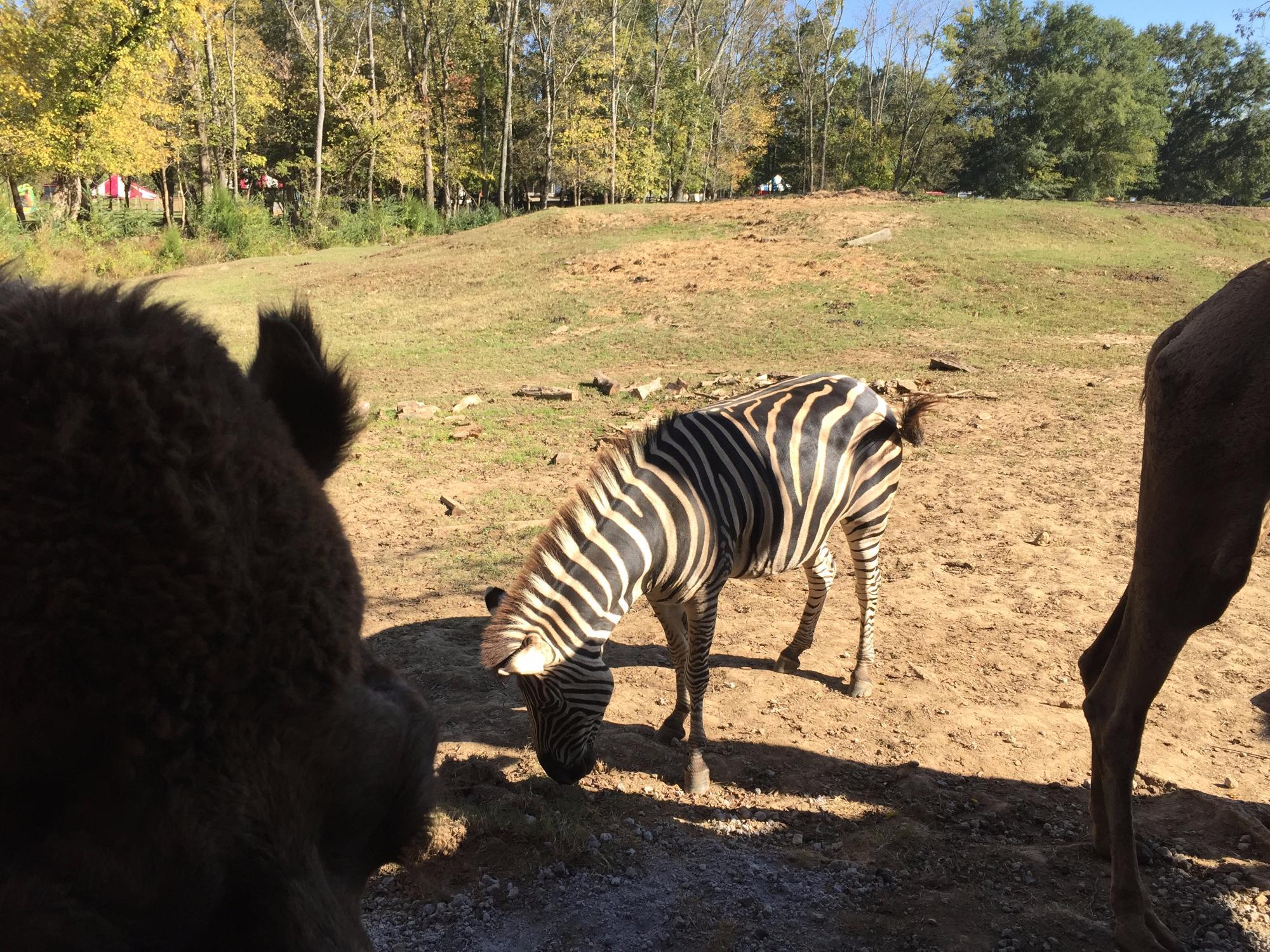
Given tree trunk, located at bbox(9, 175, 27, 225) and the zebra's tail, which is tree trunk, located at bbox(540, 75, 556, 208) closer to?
tree trunk, located at bbox(9, 175, 27, 225)

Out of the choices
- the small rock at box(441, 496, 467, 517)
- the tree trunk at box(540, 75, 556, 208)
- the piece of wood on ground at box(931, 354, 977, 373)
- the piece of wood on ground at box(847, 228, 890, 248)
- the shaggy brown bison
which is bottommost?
the small rock at box(441, 496, 467, 517)

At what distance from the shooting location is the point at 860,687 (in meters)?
5.27

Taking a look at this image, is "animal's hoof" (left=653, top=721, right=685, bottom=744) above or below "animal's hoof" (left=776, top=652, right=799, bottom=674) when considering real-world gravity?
below

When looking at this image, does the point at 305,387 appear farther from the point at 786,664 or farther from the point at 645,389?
the point at 645,389

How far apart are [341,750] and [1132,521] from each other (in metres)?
8.46

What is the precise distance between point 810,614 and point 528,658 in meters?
2.65

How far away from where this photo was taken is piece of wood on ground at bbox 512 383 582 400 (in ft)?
38.9

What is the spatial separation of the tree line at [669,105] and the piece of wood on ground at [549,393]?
23909 millimetres

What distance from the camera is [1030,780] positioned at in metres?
4.30

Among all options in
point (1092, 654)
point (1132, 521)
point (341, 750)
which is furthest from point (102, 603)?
point (1132, 521)

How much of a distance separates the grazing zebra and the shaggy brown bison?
2652 millimetres

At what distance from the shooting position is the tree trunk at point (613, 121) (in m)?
42.2

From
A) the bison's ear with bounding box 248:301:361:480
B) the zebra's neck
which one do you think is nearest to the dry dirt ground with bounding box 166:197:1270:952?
the zebra's neck

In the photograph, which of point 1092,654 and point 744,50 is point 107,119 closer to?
point 1092,654
